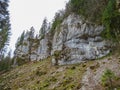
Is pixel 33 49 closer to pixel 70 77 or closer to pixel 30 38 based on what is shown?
pixel 30 38

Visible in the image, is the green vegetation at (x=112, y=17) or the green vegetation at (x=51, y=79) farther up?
the green vegetation at (x=112, y=17)

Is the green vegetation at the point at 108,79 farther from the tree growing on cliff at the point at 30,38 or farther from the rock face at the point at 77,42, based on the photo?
the tree growing on cliff at the point at 30,38

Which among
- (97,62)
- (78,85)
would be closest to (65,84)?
(78,85)

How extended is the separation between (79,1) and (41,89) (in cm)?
2537

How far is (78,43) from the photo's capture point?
1975 inches

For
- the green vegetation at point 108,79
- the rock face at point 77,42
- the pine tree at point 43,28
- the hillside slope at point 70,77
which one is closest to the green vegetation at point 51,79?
the hillside slope at point 70,77

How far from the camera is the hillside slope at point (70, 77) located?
3465 cm

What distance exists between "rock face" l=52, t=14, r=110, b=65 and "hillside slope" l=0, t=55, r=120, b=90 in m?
2.39

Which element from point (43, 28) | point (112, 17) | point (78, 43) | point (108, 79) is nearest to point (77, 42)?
point (78, 43)

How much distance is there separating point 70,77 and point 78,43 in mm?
12244

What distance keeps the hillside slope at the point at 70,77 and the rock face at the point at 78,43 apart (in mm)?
2390

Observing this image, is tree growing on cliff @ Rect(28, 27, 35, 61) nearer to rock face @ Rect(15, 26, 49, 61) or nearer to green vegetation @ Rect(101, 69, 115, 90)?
rock face @ Rect(15, 26, 49, 61)

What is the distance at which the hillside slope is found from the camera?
34647 mm

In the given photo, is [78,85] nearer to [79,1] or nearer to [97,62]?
[97,62]
